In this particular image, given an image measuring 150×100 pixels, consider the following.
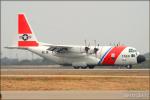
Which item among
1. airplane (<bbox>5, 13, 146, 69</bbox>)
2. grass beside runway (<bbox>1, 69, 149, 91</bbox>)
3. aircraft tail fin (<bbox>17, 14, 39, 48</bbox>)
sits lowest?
grass beside runway (<bbox>1, 69, 149, 91</bbox>)

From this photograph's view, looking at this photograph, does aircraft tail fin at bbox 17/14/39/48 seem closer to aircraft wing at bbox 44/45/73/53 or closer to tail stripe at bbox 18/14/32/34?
tail stripe at bbox 18/14/32/34

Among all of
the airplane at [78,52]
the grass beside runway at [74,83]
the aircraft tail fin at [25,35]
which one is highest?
the aircraft tail fin at [25,35]

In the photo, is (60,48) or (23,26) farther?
(23,26)

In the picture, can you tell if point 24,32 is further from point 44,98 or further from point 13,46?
point 44,98

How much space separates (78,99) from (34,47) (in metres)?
49.5

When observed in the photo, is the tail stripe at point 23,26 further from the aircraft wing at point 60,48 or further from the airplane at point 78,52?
the aircraft wing at point 60,48

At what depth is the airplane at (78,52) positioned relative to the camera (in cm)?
5966

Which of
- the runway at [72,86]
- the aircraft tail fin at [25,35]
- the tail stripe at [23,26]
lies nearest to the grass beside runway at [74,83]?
the runway at [72,86]

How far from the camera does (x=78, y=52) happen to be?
203ft

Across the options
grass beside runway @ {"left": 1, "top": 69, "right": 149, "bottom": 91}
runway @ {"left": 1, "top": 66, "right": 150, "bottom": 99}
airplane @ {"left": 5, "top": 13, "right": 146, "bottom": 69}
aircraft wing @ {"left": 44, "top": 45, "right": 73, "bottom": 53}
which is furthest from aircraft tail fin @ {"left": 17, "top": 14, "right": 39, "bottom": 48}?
runway @ {"left": 1, "top": 66, "right": 150, "bottom": 99}

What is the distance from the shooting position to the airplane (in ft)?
196

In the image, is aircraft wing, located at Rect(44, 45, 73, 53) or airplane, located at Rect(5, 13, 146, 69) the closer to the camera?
airplane, located at Rect(5, 13, 146, 69)

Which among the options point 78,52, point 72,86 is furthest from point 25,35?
point 72,86

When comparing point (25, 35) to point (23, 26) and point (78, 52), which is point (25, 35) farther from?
point (78, 52)
